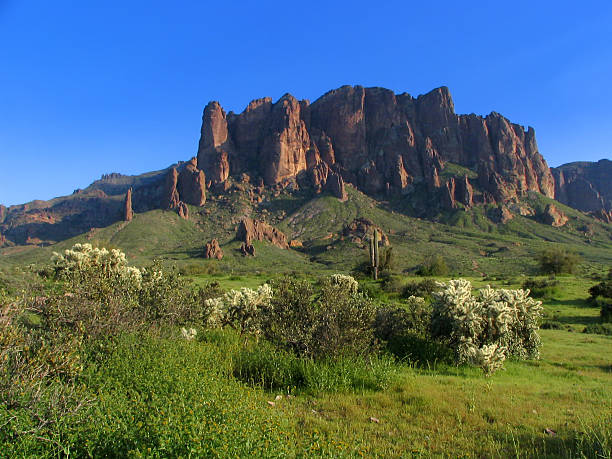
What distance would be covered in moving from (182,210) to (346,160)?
79.7 metres

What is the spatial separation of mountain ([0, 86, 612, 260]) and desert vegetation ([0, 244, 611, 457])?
114016mm

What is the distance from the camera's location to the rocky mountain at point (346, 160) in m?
134

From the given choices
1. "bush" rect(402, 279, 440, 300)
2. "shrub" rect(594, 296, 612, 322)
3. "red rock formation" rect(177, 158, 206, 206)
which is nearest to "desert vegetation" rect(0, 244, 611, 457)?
"shrub" rect(594, 296, 612, 322)

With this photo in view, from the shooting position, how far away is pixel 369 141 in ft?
561

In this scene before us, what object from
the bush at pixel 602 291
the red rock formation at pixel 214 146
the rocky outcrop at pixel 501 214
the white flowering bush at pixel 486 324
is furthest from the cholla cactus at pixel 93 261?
the red rock formation at pixel 214 146

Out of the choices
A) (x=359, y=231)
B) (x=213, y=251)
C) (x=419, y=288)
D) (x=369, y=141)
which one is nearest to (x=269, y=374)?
(x=419, y=288)

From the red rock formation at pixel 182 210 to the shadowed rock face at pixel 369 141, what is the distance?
2633cm

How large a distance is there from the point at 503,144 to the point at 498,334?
175 meters

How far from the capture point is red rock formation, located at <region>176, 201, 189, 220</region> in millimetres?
119319

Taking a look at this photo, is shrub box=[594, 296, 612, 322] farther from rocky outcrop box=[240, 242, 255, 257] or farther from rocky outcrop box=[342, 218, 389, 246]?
rocky outcrop box=[342, 218, 389, 246]

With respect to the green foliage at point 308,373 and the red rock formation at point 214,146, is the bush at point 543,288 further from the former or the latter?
the red rock formation at point 214,146

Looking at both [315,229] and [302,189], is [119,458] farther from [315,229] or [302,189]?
[302,189]

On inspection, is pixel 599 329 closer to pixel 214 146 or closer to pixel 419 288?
pixel 419 288

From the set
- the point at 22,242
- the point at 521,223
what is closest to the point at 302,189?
the point at 521,223
